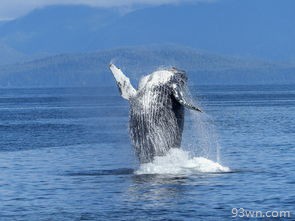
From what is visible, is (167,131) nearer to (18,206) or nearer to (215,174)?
(215,174)

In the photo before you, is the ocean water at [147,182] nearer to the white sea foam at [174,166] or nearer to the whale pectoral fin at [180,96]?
the white sea foam at [174,166]

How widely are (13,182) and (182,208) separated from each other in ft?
23.9

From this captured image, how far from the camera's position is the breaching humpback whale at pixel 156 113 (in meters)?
26.2

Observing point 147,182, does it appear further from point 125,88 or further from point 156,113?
point 125,88

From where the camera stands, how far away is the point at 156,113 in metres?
26.4

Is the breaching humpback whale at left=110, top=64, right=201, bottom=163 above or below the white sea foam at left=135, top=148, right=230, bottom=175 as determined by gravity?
above

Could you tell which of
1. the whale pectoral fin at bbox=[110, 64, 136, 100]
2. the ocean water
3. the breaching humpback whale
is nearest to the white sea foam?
the ocean water

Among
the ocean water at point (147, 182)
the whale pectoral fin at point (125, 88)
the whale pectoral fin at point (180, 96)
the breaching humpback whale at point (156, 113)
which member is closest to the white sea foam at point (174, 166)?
the ocean water at point (147, 182)

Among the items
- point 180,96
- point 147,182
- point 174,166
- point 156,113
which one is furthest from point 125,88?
Result: point 147,182

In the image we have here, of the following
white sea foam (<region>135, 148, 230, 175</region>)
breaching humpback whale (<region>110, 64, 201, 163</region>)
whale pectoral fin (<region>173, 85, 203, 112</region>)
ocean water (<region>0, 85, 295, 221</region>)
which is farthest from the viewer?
white sea foam (<region>135, 148, 230, 175</region>)

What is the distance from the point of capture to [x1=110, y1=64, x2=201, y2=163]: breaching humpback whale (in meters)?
26.2

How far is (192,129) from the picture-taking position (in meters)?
52.8

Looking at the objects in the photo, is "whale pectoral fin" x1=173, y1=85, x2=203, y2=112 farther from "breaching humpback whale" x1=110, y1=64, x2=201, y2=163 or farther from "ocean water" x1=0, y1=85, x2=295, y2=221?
"ocean water" x1=0, y1=85, x2=295, y2=221

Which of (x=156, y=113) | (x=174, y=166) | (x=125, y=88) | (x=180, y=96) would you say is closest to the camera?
(x=180, y=96)
